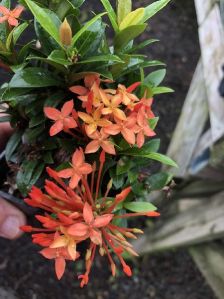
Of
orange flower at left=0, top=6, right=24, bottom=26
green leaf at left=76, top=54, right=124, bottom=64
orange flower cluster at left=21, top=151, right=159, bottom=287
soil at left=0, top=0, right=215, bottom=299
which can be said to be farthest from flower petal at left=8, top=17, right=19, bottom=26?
soil at left=0, top=0, right=215, bottom=299

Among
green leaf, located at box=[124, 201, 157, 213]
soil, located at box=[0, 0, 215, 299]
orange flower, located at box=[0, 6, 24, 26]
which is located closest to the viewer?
orange flower, located at box=[0, 6, 24, 26]

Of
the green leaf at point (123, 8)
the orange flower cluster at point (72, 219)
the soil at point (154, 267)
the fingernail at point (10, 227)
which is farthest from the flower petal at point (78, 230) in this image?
the soil at point (154, 267)

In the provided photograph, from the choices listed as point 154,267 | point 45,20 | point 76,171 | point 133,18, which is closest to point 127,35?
point 133,18

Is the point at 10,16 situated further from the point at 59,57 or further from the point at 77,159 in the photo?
the point at 77,159

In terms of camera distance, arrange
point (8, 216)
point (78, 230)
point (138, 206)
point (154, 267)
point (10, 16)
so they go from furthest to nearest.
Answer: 1. point (154, 267)
2. point (8, 216)
3. point (138, 206)
4. point (10, 16)
5. point (78, 230)

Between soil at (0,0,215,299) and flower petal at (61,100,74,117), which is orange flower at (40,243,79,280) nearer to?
flower petal at (61,100,74,117)

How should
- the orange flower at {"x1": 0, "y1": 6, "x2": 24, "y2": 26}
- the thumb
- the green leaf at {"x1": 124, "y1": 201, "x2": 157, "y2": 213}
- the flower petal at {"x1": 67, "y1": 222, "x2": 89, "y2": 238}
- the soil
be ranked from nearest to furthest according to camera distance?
1. the flower petal at {"x1": 67, "y1": 222, "x2": 89, "y2": 238}
2. the orange flower at {"x1": 0, "y1": 6, "x2": 24, "y2": 26}
3. the green leaf at {"x1": 124, "y1": 201, "x2": 157, "y2": 213}
4. the thumb
5. the soil
